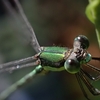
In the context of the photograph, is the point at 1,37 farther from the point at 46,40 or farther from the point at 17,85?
→ the point at 17,85

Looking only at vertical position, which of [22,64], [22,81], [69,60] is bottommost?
[22,81]

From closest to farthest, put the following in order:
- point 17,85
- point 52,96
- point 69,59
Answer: point 69,59 < point 17,85 < point 52,96

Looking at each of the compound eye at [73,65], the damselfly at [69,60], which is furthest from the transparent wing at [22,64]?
the compound eye at [73,65]

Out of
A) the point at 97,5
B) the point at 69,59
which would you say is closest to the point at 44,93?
the point at 69,59

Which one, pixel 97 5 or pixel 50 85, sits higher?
pixel 97 5

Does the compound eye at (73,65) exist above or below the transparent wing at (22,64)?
above

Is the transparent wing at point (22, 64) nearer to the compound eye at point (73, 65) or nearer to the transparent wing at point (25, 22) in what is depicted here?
the transparent wing at point (25, 22)

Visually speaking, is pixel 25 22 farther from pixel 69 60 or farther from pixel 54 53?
pixel 69 60

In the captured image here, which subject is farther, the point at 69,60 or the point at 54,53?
the point at 54,53

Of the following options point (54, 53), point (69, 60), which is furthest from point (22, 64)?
point (69, 60)
